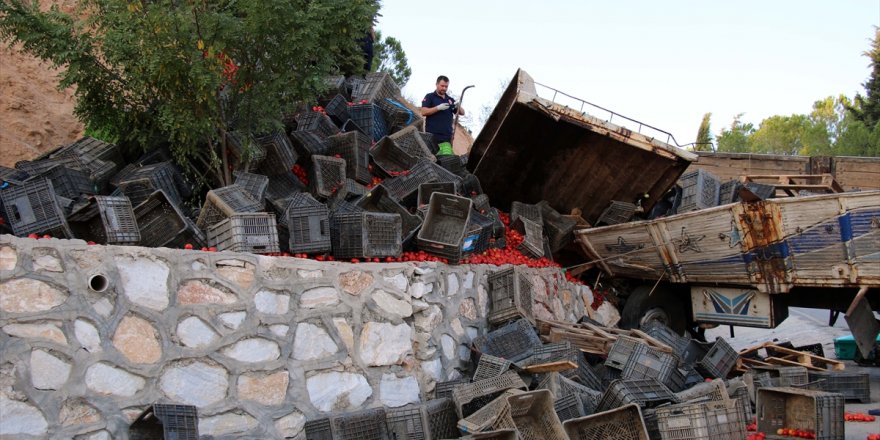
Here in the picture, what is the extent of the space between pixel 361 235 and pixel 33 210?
3.08 metres

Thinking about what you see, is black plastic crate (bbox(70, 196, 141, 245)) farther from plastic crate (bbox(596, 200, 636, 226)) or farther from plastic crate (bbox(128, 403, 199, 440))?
plastic crate (bbox(596, 200, 636, 226))

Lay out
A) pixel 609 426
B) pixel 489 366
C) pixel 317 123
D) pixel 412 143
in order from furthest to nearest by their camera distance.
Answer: pixel 412 143 → pixel 317 123 → pixel 489 366 → pixel 609 426

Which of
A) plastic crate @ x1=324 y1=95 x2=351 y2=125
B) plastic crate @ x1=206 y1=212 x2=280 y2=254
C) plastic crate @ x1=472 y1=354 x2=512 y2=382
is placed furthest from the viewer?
plastic crate @ x1=324 y1=95 x2=351 y2=125

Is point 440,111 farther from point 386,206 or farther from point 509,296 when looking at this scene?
point 509,296

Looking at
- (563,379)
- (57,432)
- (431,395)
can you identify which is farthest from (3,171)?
(563,379)

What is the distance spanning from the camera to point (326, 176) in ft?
34.3

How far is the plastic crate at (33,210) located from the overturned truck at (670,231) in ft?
20.7

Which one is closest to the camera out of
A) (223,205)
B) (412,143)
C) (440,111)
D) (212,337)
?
(212,337)

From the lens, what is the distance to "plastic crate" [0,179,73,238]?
→ 6.95m

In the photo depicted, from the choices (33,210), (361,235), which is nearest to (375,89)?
(361,235)

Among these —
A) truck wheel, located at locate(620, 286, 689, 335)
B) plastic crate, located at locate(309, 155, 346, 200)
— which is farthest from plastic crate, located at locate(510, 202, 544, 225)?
plastic crate, located at locate(309, 155, 346, 200)

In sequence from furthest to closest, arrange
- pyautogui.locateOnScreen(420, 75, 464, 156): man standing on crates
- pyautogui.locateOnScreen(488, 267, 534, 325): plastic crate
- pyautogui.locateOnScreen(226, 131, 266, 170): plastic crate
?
pyautogui.locateOnScreen(420, 75, 464, 156): man standing on crates → pyautogui.locateOnScreen(488, 267, 534, 325): plastic crate → pyautogui.locateOnScreen(226, 131, 266, 170): plastic crate

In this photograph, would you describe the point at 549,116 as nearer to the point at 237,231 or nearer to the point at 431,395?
the point at 431,395

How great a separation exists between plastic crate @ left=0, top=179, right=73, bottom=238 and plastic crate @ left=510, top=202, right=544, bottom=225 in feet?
21.5
